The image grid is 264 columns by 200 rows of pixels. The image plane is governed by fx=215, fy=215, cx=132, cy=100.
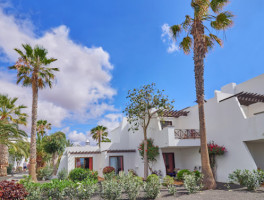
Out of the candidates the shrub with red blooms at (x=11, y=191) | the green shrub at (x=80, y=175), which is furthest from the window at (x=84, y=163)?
the shrub with red blooms at (x=11, y=191)

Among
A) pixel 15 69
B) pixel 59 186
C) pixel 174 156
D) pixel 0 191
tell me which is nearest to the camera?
pixel 0 191

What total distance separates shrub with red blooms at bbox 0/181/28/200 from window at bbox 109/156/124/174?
1366cm

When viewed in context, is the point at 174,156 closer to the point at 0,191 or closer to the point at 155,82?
the point at 155,82

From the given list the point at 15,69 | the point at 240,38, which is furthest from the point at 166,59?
the point at 15,69

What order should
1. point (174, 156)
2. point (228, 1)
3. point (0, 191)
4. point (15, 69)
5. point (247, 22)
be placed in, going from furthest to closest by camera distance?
point (174, 156), point (15, 69), point (247, 22), point (228, 1), point (0, 191)

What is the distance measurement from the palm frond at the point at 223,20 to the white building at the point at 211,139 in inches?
189

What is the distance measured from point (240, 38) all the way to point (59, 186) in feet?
47.7

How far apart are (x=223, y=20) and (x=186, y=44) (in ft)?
8.81

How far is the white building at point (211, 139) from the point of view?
46.7 ft

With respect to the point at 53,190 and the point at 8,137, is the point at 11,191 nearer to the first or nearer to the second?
the point at 53,190

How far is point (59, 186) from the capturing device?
943cm

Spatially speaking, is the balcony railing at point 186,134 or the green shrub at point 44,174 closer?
the balcony railing at point 186,134

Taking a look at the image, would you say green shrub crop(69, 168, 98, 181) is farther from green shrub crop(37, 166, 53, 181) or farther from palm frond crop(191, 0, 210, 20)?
palm frond crop(191, 0, 210, 20)

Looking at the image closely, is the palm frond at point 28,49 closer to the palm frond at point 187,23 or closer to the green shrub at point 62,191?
the green shrub at point 62,191
